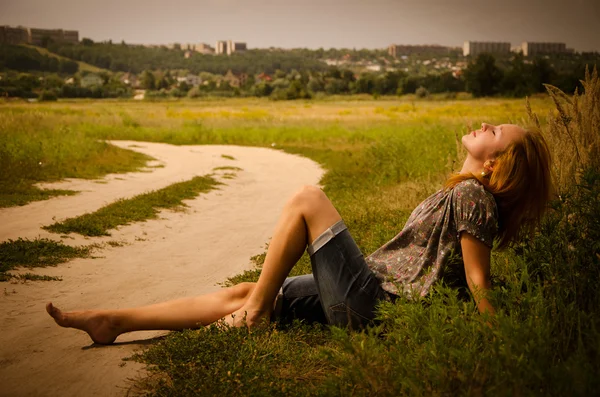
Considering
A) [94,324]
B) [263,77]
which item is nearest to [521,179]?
[94,324]

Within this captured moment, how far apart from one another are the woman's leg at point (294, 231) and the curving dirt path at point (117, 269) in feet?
2.93

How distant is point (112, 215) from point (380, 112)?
3214cm

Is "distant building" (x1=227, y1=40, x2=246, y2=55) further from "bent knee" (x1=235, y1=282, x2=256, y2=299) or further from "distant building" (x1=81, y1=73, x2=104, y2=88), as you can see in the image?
"bent knee" (x1=235, y1=282, x2=256, y2=299)

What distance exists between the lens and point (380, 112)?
128 feet

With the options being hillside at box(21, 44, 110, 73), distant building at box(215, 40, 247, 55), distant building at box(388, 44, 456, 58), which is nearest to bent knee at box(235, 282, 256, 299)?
hillside at box(21, 44, 110, 73)

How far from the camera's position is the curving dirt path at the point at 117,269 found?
11.0 ft

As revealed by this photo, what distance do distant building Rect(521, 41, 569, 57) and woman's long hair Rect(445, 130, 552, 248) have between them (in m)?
9.61

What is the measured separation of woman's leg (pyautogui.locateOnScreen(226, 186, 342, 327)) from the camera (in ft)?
11.4

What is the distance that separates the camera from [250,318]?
3.65 m

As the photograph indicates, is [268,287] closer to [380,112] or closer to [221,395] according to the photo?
[221,395]

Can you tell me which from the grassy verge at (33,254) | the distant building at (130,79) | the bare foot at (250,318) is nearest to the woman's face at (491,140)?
the bare foot at (250,318)

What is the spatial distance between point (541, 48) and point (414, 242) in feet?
→ 39.3

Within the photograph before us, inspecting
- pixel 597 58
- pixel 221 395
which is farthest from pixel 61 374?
pixel 597 58

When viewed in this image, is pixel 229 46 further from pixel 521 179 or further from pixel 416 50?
pixel 521 179
